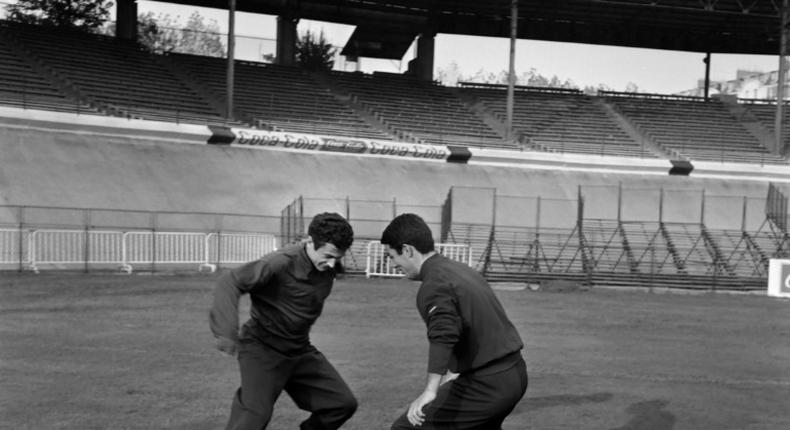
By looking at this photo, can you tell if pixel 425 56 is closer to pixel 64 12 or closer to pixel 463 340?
pixel 64 12

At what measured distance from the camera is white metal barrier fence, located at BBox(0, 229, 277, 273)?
22766mm

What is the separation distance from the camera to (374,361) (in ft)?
38.4

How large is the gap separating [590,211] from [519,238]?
5.44 metres

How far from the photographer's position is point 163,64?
40.0 meters

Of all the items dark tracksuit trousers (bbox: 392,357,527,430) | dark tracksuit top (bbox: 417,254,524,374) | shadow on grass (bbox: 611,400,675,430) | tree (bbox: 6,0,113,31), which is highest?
tree (bbox: 6,0,113,31)

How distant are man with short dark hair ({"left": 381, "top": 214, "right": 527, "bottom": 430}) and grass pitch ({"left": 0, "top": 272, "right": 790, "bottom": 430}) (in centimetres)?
320

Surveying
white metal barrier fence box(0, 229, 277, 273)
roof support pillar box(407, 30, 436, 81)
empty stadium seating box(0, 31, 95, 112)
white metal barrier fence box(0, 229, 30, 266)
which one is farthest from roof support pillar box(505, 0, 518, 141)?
white metal barrier fence box(0, 229, 30, 266)

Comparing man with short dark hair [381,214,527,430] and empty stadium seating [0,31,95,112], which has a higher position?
empty stadium seating [0,31,95,112]

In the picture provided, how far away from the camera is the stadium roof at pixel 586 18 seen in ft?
144

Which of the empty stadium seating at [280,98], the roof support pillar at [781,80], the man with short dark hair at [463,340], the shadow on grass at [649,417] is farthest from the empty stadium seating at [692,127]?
the man with short dark hair at [463,340]

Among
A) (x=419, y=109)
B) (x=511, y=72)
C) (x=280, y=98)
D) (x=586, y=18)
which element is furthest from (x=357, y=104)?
(x=586, y=18)

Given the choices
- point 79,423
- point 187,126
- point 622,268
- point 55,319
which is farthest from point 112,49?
point 79,423

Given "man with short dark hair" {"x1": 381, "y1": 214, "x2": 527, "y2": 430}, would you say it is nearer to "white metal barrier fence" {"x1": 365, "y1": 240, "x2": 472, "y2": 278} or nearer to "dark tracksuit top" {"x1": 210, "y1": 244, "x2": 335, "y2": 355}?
"dark tracksuit top" {"x1": 210, "y1": 244, "x2": 335, "y2": 355}

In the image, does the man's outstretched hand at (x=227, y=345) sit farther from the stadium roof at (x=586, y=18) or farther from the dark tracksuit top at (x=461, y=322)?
the stadium roof at (x=586, y=18)
